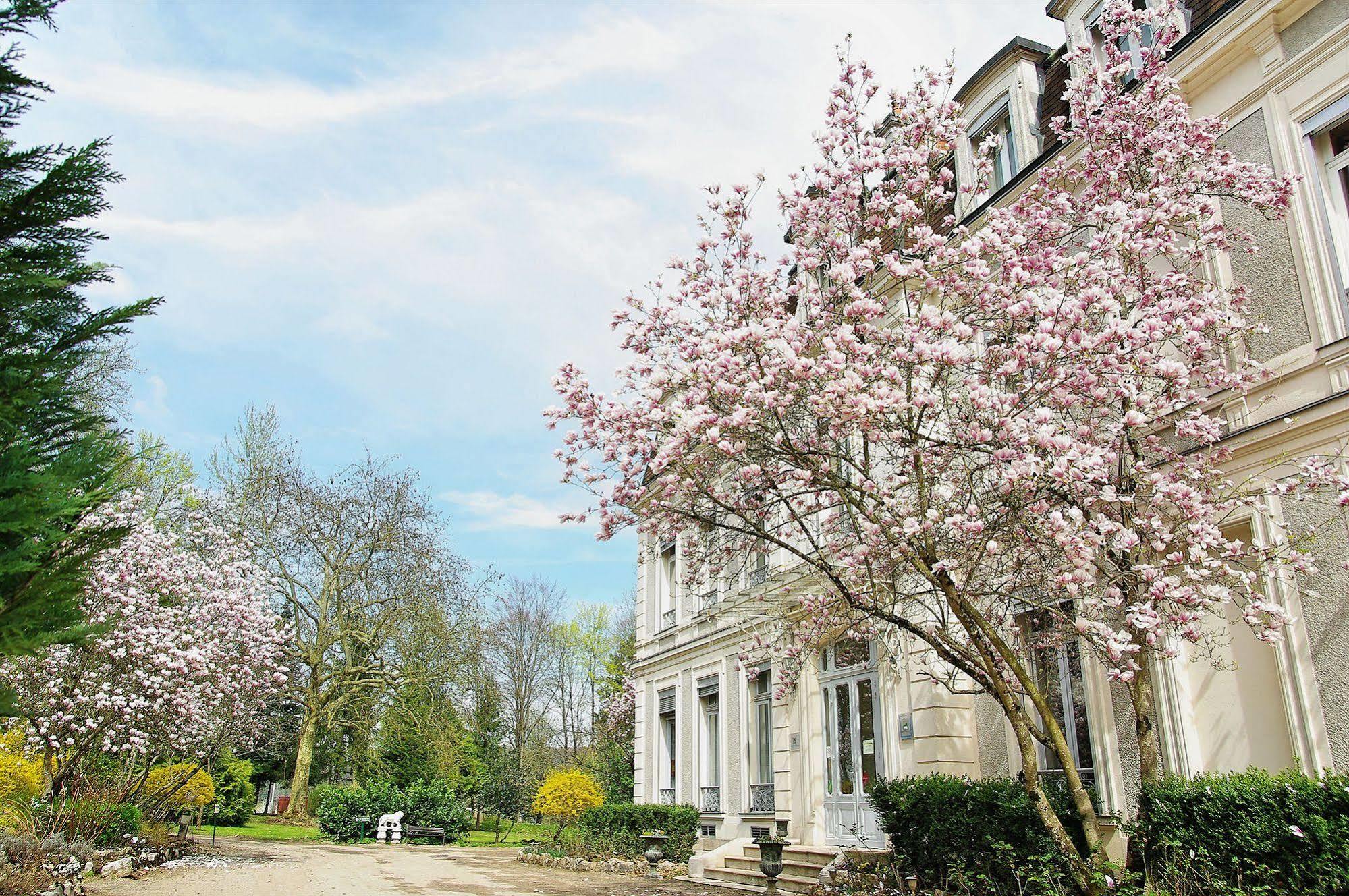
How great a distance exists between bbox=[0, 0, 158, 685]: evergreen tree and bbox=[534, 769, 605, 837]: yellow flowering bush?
15696mm

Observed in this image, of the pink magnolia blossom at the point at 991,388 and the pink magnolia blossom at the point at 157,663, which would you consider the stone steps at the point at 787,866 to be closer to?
the pink magnolia blossom at the point at 991,388

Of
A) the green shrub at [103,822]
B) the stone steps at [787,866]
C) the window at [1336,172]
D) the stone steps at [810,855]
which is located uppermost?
the window at [1336,172]

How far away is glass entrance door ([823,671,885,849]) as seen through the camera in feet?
39.3

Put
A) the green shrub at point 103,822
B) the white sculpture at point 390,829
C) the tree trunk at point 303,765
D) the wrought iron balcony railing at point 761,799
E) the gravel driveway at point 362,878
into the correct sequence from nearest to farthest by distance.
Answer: the gravel driveway at point 362,878 < the green shrub at point 103,822 < the wrought iron balcony railing at point 761,799 < the white sculpture at point 390,829 < the tree trunk at point 303,765

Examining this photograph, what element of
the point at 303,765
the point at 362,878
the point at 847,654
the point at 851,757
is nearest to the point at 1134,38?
the point at 847,654

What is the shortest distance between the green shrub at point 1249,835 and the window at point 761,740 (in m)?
8.29

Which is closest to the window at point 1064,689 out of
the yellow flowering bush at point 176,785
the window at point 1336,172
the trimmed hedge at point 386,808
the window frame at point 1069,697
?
the window frame at point 1069,697

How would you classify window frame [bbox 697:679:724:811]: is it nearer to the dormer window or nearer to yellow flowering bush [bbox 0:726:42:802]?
yellow flowering bush [bbox 0:726:42:802]

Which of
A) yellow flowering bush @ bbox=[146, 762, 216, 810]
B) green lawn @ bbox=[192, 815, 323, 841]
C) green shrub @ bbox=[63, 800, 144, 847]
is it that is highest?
yellow flowering bush @ bbox=[146, 762, 216, 810]

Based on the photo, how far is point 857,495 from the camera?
748 centimetres

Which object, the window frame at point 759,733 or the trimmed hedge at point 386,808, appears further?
the trimmed hedge at point 386,808

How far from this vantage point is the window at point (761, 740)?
14.6 meters

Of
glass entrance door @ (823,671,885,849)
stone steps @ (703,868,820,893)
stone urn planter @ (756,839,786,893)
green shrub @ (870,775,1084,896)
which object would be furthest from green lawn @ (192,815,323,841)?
green shrub @ (870,775,1084,896)

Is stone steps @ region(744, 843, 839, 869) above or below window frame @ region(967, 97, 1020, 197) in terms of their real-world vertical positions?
below
